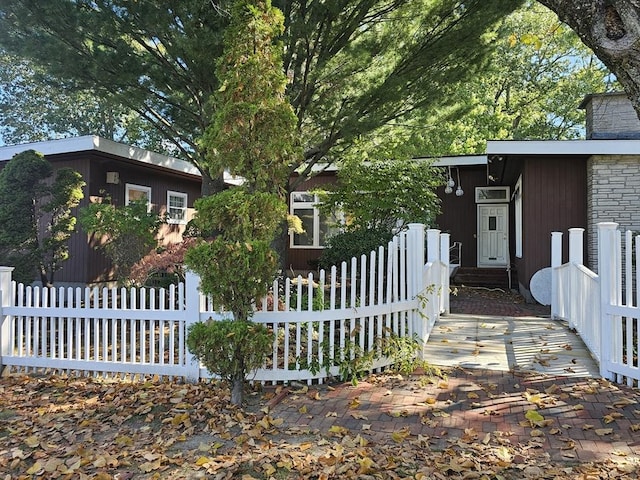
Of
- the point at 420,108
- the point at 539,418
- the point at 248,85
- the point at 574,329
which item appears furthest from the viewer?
the point at 420,108

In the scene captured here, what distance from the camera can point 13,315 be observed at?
4871mm

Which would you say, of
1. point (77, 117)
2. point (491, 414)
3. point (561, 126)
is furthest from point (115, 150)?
point (561, 126)

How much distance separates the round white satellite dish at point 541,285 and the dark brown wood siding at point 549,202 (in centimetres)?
32

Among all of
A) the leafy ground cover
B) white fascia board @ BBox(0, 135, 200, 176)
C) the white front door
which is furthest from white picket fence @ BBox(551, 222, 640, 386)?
the white front door

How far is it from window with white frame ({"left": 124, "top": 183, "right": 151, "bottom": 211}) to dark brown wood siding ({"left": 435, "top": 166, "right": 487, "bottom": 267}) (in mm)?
8044

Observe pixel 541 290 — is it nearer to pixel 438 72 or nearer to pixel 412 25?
pixel 438 72

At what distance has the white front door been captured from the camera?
13.5m

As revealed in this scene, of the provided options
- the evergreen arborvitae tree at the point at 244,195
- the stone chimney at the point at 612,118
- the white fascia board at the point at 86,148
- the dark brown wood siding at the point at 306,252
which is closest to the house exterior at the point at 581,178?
the stone chimney at the point at 612,118

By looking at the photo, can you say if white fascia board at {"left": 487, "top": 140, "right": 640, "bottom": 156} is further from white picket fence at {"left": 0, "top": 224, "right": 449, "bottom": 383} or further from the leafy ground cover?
the leafy ground cover

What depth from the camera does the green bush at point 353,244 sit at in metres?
8.70

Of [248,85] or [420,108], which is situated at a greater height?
[420,108]

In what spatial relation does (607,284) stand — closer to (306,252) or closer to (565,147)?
(565,147)

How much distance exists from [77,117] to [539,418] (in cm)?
2357

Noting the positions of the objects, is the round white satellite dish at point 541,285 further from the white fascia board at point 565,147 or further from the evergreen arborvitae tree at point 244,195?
the evergreen arborvitae tree at point 244,195
